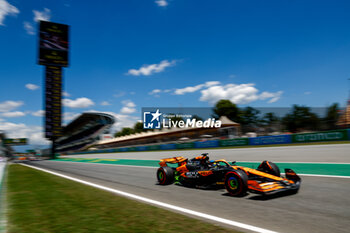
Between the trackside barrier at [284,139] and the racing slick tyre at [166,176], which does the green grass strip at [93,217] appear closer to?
the racing slick tyre at [166,176]

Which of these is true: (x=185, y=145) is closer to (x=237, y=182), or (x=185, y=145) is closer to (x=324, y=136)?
(x=324, y=136)

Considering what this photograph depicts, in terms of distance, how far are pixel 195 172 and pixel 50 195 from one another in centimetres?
388

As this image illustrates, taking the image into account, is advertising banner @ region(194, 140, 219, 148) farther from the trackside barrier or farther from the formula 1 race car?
the formula 1 race car

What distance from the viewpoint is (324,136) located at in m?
18.2

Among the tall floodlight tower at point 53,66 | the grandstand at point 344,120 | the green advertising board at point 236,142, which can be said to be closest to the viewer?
the grandstand at point 344,120

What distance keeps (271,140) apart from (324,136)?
4.33 metres

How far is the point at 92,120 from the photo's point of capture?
99250 millimetres

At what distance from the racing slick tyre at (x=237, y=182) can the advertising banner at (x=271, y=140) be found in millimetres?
17323

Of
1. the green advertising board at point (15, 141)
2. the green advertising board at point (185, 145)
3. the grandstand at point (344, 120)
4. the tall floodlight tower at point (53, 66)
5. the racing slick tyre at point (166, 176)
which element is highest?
the tall floodlight tower at point (53, 66)

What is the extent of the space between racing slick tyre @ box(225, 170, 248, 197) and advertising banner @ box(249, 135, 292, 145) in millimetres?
17323

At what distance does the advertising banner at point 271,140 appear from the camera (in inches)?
821

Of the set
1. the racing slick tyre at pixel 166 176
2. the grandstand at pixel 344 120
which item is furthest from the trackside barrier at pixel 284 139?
the racing slick tyre at pixel 166 176

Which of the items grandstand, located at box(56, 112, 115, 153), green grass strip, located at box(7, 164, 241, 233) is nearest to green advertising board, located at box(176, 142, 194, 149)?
green grass strip, located at box(7, 164, 241, 233)

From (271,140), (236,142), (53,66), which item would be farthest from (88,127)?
(271,140)
